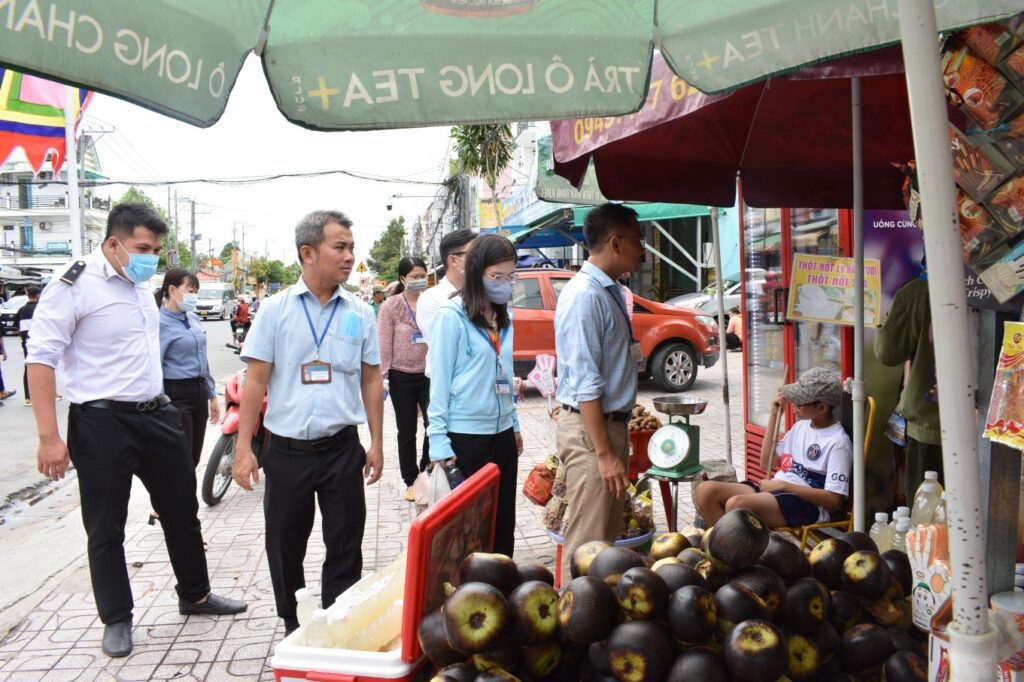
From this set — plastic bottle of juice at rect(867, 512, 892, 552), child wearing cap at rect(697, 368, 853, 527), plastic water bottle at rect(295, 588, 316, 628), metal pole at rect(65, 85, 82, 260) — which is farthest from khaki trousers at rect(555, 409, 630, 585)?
metal pole at rect(65, 85, 82, 260)

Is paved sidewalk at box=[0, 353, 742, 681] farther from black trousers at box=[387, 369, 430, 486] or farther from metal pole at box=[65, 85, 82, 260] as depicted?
metal pole at box=[65, 85, 82, 260]

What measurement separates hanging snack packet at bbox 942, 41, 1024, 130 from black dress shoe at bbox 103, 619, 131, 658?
13.0ft

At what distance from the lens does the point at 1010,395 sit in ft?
5.75

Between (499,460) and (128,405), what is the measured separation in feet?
5.86

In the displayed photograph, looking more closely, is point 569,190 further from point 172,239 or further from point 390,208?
point 172,239

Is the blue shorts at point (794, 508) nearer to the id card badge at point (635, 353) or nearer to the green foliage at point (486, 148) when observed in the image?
the id card badge at point (635, 353)

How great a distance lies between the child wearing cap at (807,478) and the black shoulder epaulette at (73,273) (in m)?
3.23

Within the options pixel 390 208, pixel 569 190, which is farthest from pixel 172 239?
pixel 569 190

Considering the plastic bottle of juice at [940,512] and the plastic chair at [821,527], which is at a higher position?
the plastic bottle of juice at [940,512]

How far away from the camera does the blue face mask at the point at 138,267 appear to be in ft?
12.0

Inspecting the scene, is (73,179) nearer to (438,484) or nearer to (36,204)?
(438,484)

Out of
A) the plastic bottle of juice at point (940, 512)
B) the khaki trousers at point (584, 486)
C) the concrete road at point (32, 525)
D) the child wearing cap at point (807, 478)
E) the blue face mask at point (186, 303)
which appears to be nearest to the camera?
the plastic bottle of juice at point (940, 512)

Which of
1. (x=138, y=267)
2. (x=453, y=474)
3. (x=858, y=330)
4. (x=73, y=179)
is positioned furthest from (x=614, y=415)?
(x=73, y=179)

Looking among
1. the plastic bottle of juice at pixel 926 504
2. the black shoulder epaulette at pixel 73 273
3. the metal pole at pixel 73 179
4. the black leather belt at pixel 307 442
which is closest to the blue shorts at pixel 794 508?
the plastic bottle of juice at pixel 926 504
